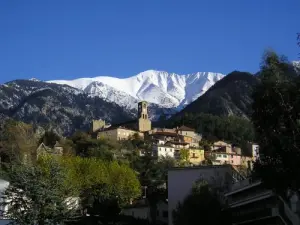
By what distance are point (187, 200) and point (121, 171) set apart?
107ft

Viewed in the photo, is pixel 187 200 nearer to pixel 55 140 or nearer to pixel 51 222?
pixel 51 222

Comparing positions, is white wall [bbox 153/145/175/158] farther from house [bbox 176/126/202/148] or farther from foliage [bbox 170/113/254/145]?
foliage [bbox 170/113/254/145]

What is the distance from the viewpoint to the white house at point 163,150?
151738mm

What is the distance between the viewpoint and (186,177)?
238ft

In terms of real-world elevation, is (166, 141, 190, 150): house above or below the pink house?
above

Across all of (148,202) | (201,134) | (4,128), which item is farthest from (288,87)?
(201,134)

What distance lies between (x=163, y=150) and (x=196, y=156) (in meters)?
9.58

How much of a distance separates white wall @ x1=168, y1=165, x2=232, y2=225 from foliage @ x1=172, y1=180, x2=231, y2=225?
8.95 m

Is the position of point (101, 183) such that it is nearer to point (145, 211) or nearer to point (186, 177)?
point (145, 211)

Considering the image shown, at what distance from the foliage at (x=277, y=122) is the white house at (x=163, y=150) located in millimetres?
122255

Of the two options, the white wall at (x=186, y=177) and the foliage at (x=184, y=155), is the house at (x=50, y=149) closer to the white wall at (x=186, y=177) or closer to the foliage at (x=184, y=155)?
the foliage at (x=184, y=155)

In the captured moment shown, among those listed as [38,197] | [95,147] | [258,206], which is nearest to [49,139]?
[95,147]

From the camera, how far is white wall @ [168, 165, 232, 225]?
6800 centimetres

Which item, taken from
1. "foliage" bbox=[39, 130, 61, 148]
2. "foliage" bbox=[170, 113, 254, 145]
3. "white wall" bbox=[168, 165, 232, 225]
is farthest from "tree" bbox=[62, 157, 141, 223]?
"foliage" bbox=[170, 113, 254, 145]
